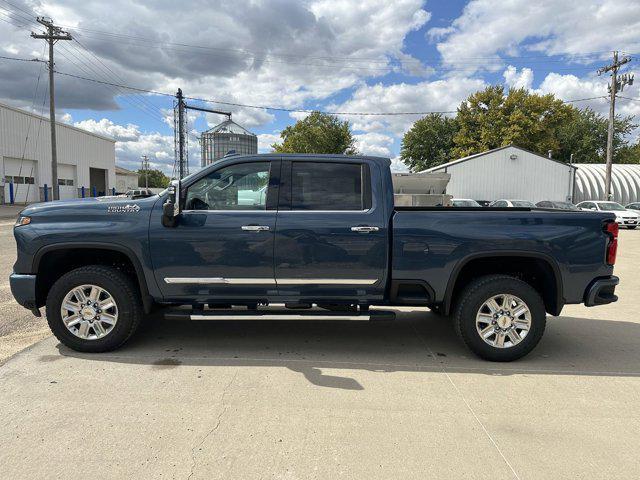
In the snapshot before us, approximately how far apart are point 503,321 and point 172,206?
3368mm

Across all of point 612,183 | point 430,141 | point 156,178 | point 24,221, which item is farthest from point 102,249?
point 156,178

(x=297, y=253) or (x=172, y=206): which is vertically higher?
(x=172, y=206)

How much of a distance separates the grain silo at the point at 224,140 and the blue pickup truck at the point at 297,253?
1016 inches

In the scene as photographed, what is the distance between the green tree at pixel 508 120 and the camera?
46.9 m

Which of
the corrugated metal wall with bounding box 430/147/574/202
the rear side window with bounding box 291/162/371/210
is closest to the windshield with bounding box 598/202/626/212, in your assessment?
the corrugated metal wall with bounding box 430/147/574/202

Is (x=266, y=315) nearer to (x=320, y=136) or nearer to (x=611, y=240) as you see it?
(x=611, y=240)

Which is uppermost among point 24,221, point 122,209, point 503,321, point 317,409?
point 122,209

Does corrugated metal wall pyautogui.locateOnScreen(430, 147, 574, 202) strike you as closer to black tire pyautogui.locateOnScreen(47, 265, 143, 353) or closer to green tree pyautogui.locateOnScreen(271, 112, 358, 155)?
green tree pyautogui.locateOnScreen(271, 112, 358, 155)

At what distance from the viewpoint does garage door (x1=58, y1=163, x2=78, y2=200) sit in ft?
135

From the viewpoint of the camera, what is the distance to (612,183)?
42.2 meters

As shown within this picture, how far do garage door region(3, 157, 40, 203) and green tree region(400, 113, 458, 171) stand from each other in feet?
148

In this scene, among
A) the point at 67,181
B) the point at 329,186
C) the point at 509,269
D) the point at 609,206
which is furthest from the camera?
the point at 67,181

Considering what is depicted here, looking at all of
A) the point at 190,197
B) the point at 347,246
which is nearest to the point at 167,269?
the point at 190,197

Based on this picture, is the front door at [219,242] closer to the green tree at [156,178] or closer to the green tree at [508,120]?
the green tree at [508,120]
